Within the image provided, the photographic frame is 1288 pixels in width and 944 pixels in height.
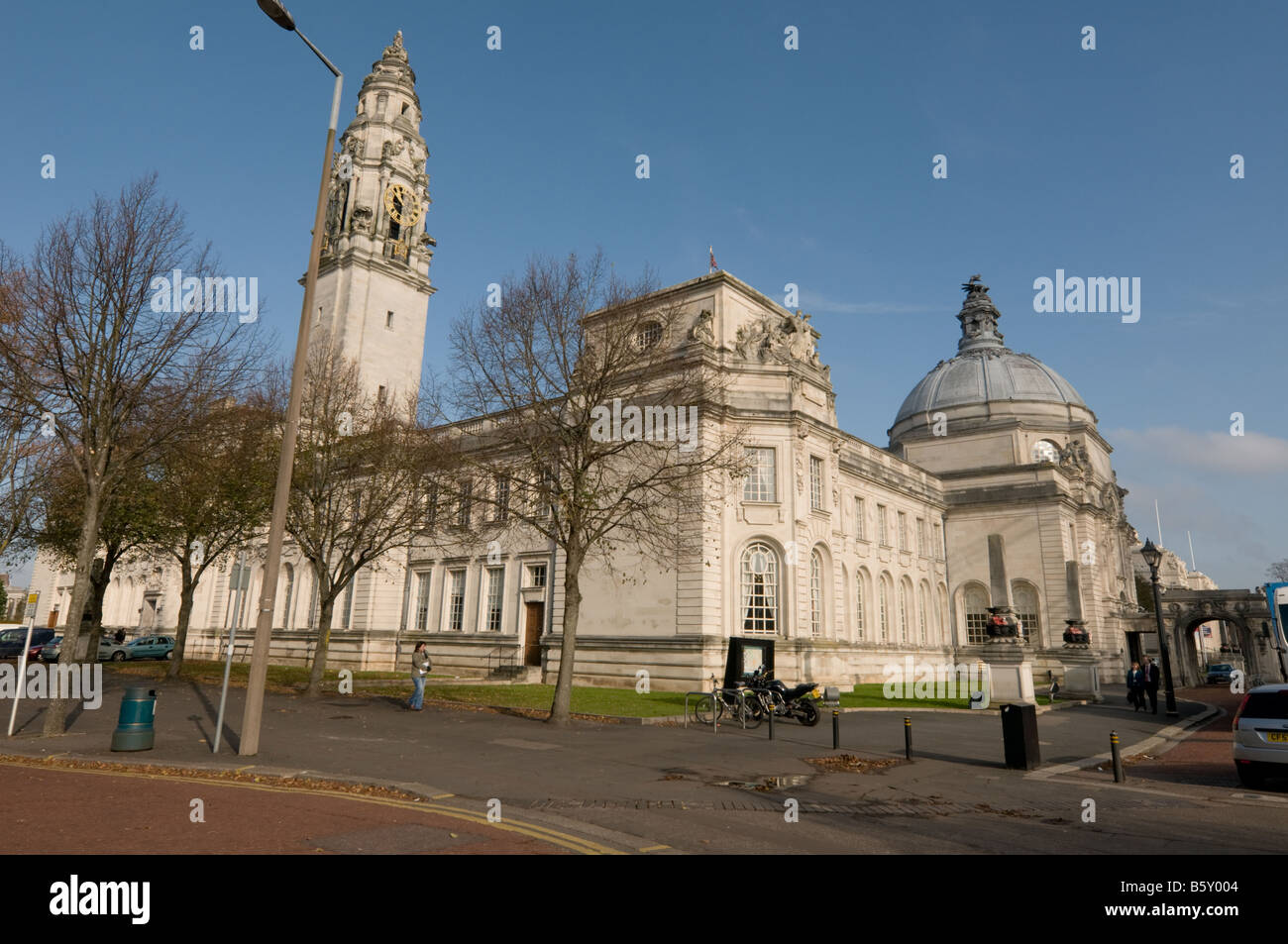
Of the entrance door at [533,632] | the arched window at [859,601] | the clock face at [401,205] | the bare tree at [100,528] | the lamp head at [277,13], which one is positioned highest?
the clock face at [401,205]

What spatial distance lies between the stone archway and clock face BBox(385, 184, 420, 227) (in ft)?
204

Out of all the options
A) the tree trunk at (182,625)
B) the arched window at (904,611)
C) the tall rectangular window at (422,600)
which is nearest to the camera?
the tree trunk at (182,625)

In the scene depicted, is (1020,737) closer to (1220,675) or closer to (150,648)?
(150,648)

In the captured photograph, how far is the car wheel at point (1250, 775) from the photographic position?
12344 millimetres

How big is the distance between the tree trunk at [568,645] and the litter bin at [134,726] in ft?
27.8

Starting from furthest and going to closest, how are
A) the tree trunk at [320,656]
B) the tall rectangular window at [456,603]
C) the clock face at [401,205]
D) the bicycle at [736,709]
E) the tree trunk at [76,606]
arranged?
the clock face at [401,205]
the tall rectangular window at [456,603]
the tree trunk at [320,656]
the bicycle at [736,709]
the tree trunk at [76,606]

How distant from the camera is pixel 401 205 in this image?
5644 centimetres

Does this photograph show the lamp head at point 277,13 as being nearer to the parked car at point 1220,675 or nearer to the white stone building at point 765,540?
the white stone building at point 765,540

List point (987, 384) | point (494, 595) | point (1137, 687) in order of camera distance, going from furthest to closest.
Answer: point (987, 384) → point (494, 595) → point (1137, 687)

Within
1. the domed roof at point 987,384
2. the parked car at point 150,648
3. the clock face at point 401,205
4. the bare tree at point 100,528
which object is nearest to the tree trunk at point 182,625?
the bare tree at point 100,528

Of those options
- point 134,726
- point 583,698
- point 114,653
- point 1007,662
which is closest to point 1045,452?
point 1007,662

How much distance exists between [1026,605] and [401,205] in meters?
51.9
